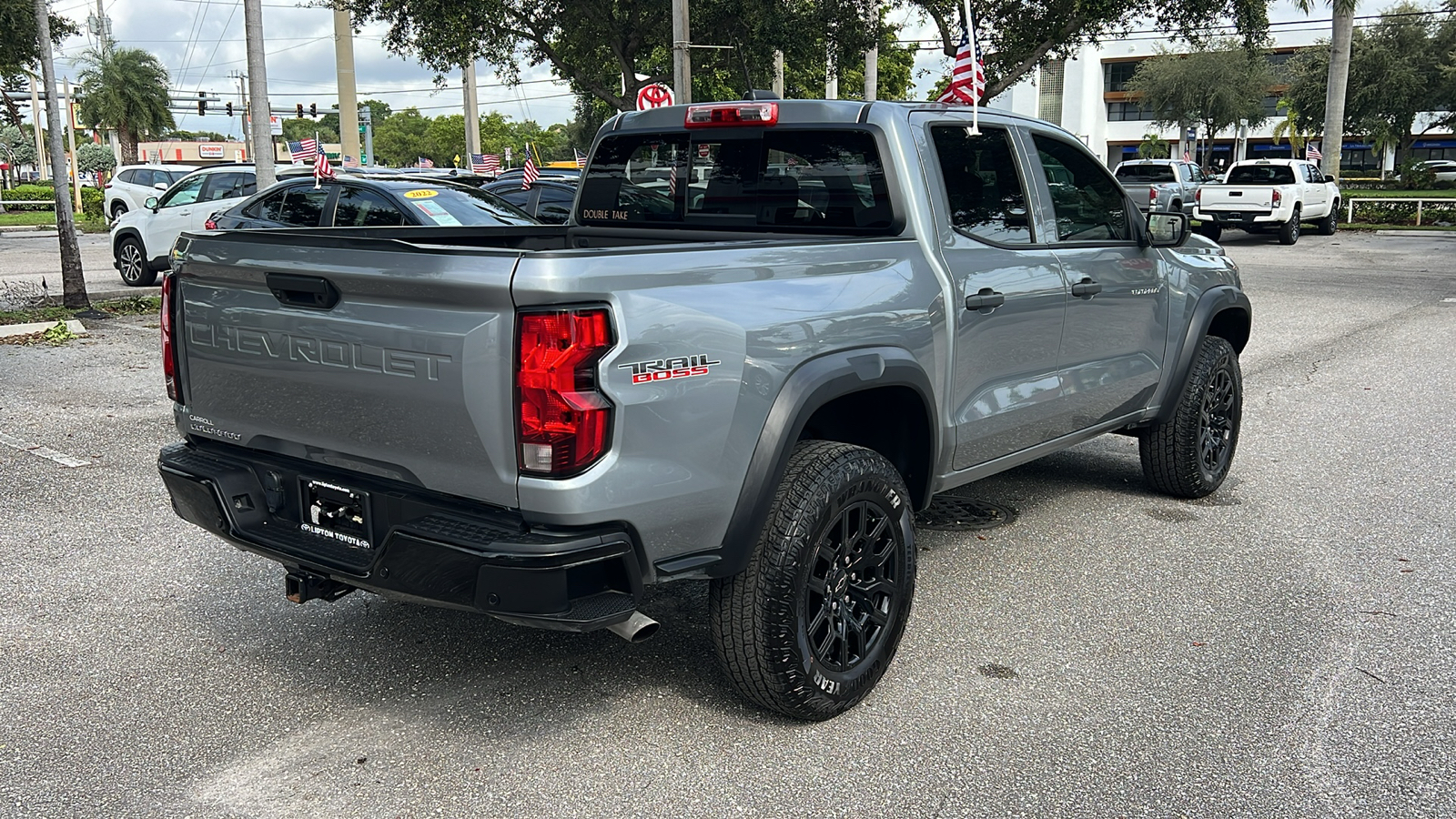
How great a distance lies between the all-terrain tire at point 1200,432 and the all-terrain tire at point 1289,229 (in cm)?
2359

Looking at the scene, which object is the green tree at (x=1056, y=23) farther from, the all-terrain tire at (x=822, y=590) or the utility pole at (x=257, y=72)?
the all-terrain tire at (x=822, y=590)

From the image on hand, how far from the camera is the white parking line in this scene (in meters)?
6.84

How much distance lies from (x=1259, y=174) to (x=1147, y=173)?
10.5 feet

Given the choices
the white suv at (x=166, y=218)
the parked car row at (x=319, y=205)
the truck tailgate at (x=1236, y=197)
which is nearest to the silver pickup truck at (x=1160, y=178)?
the truck tailgate at (x=1236, y=197)

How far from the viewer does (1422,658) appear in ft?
13.5

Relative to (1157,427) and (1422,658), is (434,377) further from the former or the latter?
(1157,427)

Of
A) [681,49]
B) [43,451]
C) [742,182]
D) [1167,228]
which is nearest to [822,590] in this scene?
[742,182]

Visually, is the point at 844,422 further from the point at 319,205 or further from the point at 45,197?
the point at 45,197

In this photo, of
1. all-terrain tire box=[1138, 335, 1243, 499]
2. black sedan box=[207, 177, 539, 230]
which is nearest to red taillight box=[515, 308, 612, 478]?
all-terrain tire box=[1138, 335, 1243, 499]

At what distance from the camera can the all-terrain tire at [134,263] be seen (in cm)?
1705

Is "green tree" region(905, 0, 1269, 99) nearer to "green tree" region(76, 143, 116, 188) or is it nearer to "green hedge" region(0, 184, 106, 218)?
"green hedge" region(0, 184, 106, 218)

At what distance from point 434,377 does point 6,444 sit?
5.58 metres

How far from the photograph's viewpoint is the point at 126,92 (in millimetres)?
56562

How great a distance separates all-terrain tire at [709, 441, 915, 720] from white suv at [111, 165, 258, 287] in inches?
591
